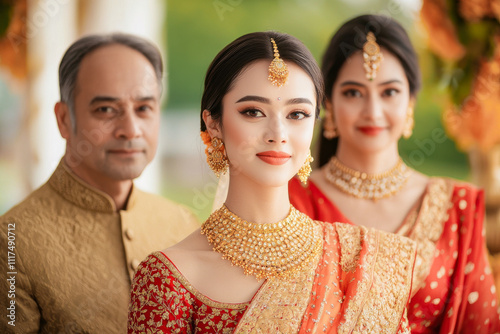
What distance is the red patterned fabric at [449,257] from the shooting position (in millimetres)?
2256

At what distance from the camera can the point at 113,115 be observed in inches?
85.7

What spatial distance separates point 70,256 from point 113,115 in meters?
0.51

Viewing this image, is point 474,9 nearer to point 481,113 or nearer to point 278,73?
point 481,113

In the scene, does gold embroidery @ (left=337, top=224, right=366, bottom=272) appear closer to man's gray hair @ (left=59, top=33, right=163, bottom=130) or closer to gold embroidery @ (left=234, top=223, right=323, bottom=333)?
gold embroidery @ (left=234, top=223, right=323, bottom=333)

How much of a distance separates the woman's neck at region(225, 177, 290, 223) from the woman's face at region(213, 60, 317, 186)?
4cm

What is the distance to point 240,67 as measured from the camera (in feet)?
5.44

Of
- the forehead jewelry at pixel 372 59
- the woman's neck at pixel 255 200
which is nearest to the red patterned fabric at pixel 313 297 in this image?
the woman's neck at pixel 255 200

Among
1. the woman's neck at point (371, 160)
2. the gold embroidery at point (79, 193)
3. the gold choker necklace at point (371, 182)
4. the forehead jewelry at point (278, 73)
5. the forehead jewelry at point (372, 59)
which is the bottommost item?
the gold embroidery at point (79, 193)

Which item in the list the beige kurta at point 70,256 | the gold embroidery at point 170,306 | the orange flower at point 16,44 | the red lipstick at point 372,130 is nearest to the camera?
the gold embroidery at point 170,306

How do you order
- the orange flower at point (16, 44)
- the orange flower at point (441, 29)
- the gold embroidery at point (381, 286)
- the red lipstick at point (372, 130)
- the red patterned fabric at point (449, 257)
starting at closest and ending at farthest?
the gold embroidery at point (381, 286) → the red patterned fabric at point (449, 257) → the red lipstick at point (372, 130) → the orange flower at point (16, 44) → the orange flower at point (441, 29)

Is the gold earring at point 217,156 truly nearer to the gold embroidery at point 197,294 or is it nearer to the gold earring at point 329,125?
the gold embroidery at point 197,294

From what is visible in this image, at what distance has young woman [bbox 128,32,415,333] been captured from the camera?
1624 mm

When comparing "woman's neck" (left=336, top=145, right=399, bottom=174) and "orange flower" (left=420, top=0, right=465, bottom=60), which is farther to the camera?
"orange flower" (left=420, top=0, right=465, bottom=60)

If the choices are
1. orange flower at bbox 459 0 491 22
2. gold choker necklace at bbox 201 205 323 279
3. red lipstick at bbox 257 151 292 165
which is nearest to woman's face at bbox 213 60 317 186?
red lipstick at bbox 257 151 292 165
